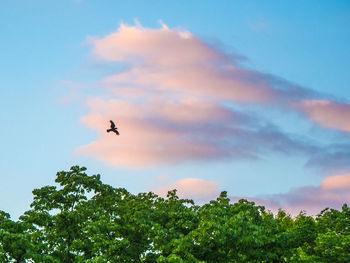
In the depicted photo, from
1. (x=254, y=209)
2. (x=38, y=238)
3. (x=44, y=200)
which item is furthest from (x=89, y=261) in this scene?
(x=254, y=209)

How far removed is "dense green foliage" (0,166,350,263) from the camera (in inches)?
1318

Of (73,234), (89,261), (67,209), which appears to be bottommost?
(89,261)

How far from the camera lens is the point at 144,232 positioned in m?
37.8

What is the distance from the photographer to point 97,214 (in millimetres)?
39000

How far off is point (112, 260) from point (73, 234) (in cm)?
580

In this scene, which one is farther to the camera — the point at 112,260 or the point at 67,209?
the point at 67,209

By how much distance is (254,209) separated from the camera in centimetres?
4216

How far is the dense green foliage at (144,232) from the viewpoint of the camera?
33469mm

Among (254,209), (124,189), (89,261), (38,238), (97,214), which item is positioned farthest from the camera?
(124,189)

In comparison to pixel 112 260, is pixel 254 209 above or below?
above

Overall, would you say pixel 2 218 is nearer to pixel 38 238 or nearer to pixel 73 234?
pixel 38 238

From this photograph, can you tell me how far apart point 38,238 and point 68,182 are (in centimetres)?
851

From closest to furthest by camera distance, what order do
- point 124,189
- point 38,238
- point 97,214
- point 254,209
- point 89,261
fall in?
1. point 89,261
2. point 38,238
3. point 97,214
4. point 254,209
5. point 124,189

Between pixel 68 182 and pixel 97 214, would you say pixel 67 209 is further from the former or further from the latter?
pixel 97 214
